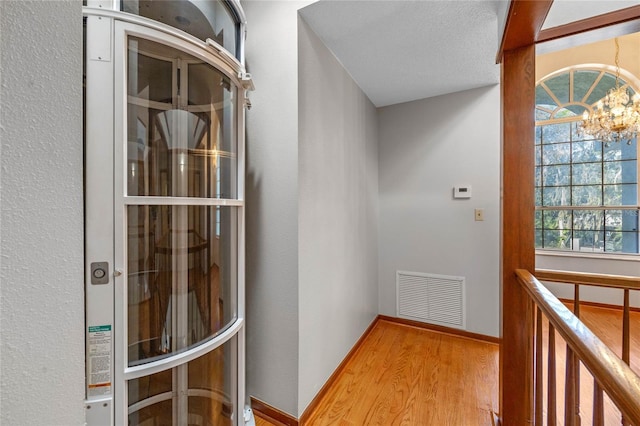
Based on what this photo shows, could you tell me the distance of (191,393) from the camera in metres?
1.13

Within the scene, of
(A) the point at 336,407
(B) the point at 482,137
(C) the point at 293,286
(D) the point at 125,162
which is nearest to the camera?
(D) the point at 125,162

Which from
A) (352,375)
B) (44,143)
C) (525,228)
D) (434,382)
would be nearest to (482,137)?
(525,228)

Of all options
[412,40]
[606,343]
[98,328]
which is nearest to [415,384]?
[98,328]

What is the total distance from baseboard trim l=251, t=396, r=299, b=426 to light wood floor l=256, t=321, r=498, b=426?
1.6 inches

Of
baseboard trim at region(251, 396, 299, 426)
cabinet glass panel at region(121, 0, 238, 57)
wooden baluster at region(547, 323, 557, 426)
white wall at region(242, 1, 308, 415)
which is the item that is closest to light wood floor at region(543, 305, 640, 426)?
wooden baluster at region(547, 323, 557, 426)

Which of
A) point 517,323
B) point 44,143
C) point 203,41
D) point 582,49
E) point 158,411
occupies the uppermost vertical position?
point 582,49

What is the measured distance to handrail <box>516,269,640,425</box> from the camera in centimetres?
48

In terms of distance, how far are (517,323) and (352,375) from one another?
3.85ft

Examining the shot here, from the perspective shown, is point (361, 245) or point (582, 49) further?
point (582, 49)

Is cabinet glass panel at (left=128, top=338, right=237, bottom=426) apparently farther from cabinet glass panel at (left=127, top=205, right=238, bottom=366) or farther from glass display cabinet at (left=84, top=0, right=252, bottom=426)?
cabinet glass panel at (left=127, top=205, right=238, bottom=366)

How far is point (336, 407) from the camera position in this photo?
1.69 meters

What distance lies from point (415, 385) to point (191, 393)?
58.5 inches

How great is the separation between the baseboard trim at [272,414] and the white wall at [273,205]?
3cm

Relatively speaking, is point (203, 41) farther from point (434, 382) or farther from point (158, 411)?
point (434, 382)
